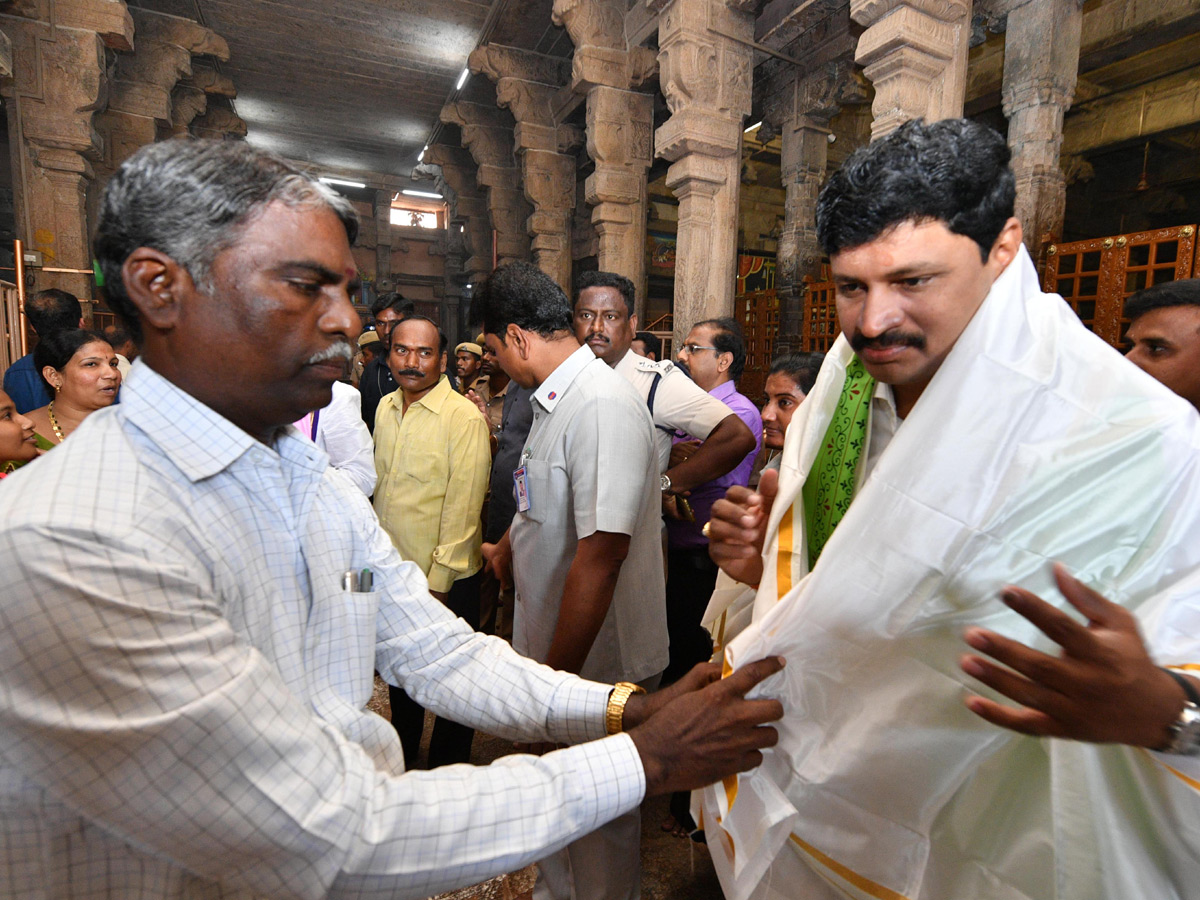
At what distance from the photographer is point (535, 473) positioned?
1982mm

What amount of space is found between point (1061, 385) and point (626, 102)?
751 centimetres

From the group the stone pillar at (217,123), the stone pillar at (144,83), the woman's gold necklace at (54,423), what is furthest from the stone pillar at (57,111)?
the woman's gold necklace at (54,423)

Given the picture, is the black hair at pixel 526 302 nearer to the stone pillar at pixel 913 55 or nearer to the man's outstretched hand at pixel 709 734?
the man's outstretched hand at pixel 709 734

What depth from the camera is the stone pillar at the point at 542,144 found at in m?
9.24

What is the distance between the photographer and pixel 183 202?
87 centimetres

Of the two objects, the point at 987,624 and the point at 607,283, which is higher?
the point at 607,283

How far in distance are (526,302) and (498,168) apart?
10.2m

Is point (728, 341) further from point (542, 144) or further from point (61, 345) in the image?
point (542, 144)

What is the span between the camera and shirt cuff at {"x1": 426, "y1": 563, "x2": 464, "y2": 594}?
274 centimetres

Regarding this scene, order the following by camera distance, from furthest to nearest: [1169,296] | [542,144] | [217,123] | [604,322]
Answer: [217,123] → [542,144] → [604,322] → [1169,296]

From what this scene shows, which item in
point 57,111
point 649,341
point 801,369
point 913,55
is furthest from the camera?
point 57,111

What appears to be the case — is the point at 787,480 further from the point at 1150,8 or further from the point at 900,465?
the point at 1150,8

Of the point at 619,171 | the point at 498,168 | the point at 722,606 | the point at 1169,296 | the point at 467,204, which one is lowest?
the point at 722,606

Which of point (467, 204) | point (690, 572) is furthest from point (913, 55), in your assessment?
point (467, 204)
